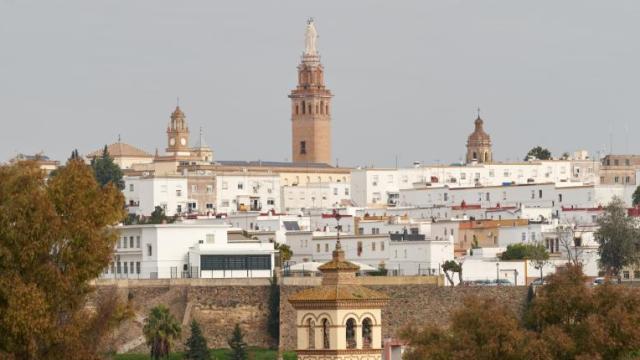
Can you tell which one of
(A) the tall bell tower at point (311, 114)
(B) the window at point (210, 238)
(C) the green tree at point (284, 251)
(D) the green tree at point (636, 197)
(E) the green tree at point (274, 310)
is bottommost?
(E) the green tree at point (274, 310)

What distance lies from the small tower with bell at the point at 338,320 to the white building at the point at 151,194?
86.2 metres

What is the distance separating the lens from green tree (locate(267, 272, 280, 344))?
90750mm

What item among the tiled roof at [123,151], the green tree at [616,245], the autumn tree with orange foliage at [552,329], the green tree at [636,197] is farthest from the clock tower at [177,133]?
the autumn tree with orange foliage at [552,329]

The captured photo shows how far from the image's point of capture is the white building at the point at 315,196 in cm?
14425

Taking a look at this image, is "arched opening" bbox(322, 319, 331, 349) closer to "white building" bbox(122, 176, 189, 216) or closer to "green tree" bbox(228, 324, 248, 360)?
"green tree" bbox(228, 324, 248, 360)

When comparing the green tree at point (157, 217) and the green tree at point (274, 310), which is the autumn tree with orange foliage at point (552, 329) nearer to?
the green tree at point (274, 310)

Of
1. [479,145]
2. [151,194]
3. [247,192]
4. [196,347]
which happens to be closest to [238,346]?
[196,347]

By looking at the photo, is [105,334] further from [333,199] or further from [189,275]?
[333,199]

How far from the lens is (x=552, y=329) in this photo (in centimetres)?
5241

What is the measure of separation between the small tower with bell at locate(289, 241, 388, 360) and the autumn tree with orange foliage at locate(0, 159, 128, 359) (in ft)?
12.9

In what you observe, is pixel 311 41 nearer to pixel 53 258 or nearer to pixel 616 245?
pixel 616 245

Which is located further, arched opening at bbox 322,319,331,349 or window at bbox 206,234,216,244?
window at bbox 206,234,216,244

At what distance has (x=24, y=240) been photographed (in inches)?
1791

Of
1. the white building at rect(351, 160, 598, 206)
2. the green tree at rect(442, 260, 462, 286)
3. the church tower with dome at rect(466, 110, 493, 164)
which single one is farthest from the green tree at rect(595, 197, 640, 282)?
the church tower with dome at rect(466, 110, 493, 164)
